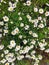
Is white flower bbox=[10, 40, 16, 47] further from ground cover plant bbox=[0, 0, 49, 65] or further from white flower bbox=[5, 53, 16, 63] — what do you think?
white flower bbox=[5, 53, 16, 63]

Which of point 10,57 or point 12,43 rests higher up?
point 12,43

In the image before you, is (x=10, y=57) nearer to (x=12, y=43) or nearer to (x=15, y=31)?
(x=12, y=43)

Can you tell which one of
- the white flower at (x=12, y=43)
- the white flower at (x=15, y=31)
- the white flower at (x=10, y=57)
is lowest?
the white flower at (x=10, y=57)

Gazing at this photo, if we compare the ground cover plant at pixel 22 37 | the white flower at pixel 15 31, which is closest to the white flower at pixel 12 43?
the ground cover plant at pixel 22 37

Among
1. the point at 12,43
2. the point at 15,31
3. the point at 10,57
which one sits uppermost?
the point at 15,31

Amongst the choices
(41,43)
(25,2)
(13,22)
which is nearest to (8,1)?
(25,2)

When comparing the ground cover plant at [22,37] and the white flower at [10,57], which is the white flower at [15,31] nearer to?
the ground cover plant at [22,37]

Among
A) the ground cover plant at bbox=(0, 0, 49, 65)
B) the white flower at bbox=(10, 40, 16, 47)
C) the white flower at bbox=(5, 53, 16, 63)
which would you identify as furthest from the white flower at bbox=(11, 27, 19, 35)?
the white flower at bbox=(5, 53, 16, 63)

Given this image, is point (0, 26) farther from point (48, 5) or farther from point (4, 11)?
point (48, 5)

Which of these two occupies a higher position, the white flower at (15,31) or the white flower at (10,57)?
the white flower at (15,31)

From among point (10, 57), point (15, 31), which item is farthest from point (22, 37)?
point (10, 57)

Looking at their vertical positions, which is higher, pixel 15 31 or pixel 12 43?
pixel 15 31
